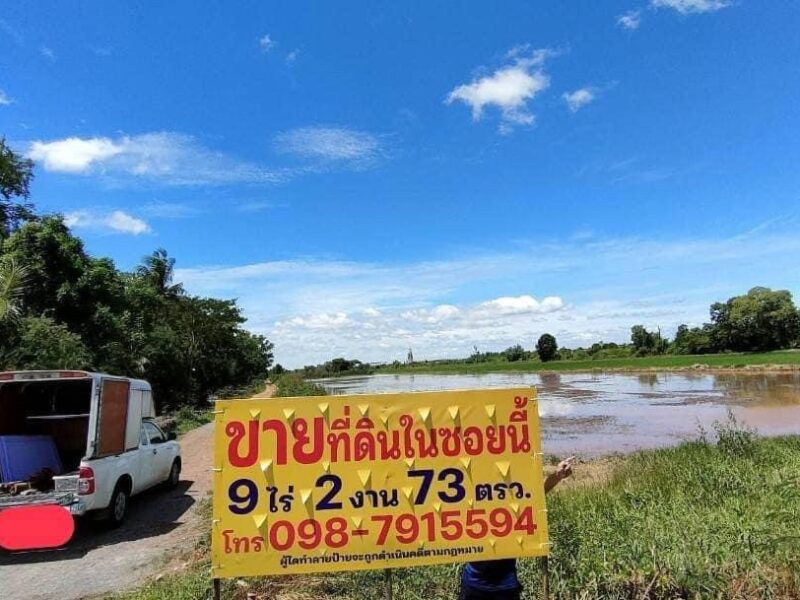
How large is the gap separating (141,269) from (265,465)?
1817 inches

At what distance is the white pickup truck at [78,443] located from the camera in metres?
7.77

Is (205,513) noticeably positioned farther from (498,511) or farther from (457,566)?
(498,511)

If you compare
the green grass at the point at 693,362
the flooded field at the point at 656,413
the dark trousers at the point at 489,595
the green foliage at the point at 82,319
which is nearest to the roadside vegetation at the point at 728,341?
the green grass at the point at 693,362

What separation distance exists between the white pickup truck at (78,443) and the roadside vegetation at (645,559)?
219 centimetres

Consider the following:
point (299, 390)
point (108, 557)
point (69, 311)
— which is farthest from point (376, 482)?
point (299, 390)

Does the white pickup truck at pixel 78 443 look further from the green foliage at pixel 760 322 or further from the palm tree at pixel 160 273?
the green foliage at pixel 760 322

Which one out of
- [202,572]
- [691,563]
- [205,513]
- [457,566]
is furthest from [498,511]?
[205,513]

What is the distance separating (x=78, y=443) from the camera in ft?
33.2

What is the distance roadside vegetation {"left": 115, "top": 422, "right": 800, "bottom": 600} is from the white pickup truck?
2194mm

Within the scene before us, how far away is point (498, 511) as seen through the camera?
12.9 feet

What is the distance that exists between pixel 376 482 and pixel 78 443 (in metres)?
8.48

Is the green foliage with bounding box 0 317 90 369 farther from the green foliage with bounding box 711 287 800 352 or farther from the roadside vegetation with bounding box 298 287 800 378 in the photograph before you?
the green foliage with bounding box 711 287 800 352

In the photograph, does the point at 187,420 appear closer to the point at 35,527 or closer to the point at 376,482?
the point at 35,527

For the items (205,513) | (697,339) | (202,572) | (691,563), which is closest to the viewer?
(691,563)
